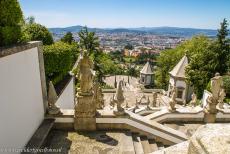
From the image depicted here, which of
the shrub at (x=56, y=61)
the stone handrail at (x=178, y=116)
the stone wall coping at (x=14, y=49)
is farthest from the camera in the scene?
the shrub at (x=56, y=61)

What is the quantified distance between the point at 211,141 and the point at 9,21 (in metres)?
6.74

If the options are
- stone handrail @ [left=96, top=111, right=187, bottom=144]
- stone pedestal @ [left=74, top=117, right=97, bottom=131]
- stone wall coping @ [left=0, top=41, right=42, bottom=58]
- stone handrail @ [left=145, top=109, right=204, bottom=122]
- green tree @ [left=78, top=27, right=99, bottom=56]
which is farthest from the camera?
green tree @ [left=78, top=27, right=99, bottom=56]

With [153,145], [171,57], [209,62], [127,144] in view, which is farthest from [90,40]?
[127,144]

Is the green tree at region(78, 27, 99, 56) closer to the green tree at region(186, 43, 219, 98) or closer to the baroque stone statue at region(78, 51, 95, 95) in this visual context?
the green tree at region(186, 43, 219, 98)

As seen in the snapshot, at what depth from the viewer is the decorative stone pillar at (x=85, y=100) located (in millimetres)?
8648

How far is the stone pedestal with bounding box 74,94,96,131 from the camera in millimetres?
8750

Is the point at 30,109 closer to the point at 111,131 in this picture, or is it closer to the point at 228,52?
the point at 111,131

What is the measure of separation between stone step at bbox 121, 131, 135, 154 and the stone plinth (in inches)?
226

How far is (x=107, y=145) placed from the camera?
797cm

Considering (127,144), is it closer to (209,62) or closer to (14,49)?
(14,49)

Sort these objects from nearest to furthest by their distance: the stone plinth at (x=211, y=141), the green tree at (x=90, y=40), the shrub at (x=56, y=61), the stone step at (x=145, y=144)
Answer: the stone plinth at (x=211, y=141)
the stone step at (x=145, y=144)
the shrub at (x=56, y=61)
the green tree at (x=90, y=40)

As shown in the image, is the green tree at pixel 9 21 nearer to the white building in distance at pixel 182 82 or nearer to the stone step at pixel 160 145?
the stone step at pixel 160 145

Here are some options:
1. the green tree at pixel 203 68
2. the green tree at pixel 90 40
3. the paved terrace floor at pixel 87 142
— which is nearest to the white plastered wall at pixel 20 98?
the paved terrace floor at pixel 87 142

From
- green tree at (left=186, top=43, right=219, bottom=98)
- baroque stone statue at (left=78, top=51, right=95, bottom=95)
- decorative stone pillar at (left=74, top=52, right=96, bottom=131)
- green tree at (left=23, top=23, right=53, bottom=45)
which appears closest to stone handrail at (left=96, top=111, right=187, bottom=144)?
decorative stone pillar at (left=74, top=52, right=96, bottom=131)
